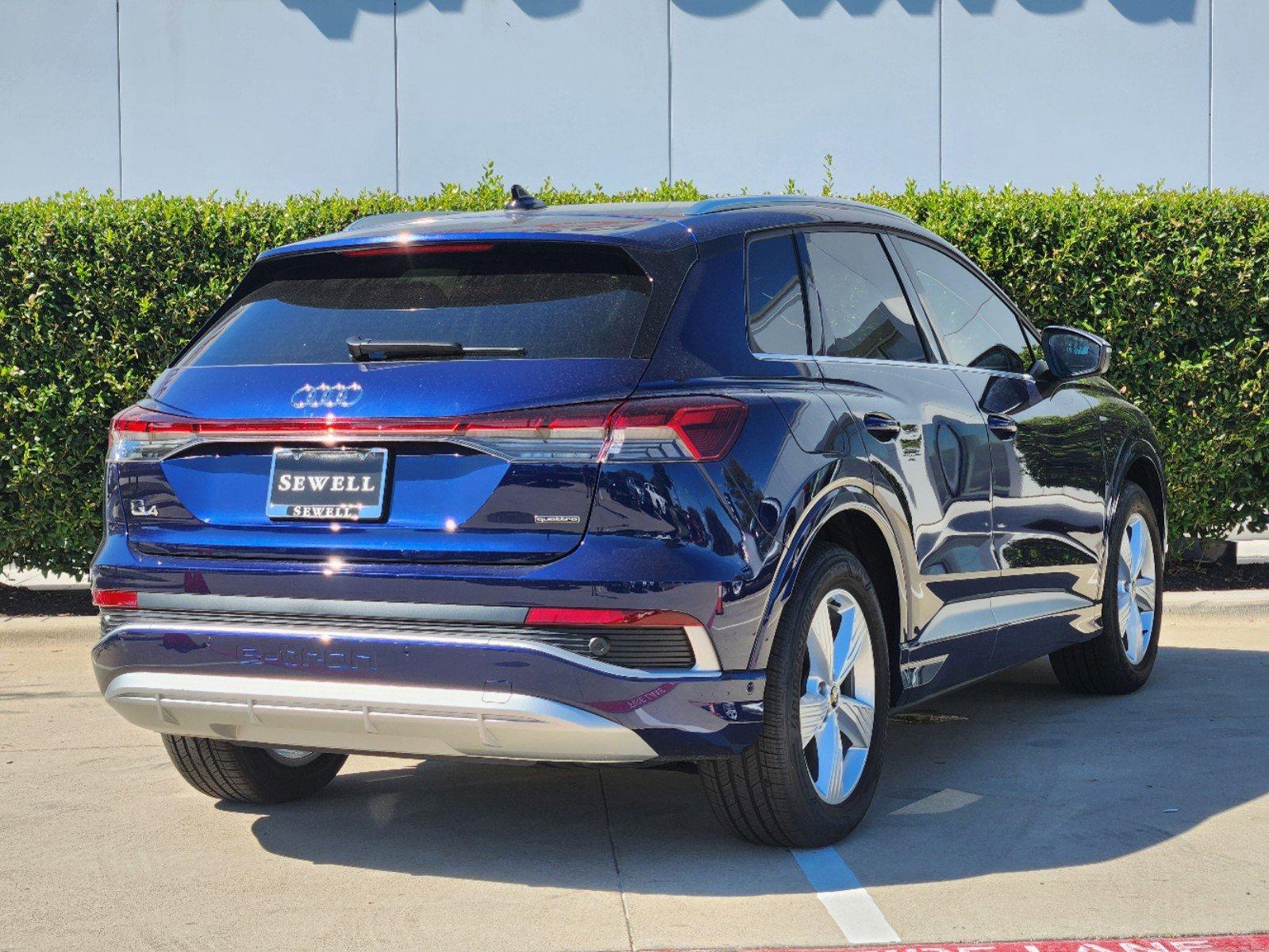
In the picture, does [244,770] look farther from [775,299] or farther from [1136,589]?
[1136,589]

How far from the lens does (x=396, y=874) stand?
453cm

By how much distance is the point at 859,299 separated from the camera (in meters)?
5.19

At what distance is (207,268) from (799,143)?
6.01m

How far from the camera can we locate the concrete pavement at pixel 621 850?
13.3 feet

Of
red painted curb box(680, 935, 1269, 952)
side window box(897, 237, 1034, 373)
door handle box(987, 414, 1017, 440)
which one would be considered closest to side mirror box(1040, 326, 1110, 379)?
side window box(897, 237, 1034, 373)

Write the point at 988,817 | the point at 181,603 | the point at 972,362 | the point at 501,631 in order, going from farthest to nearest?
the point at 972,362 → the point at 988,817 → the point at 181,603 → the point at 501,631

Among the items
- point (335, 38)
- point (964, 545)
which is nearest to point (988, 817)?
point (964, 545)

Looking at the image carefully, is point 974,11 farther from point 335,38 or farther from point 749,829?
point 749,829

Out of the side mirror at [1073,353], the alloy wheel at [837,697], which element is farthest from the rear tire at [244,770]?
the side mirror at [1073,353]

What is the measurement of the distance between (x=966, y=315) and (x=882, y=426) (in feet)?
4.39

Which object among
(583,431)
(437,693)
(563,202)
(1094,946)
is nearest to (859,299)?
(583,431)

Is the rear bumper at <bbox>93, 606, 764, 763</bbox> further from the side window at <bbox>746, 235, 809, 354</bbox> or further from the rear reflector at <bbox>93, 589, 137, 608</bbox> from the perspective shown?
the side window at <bbox>746, 235, 809, 354</bbox>

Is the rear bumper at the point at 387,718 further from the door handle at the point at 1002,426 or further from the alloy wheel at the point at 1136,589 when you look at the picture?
the alloy wheel at the point at 1136,589

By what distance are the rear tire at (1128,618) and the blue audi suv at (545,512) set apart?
1.76 metres
